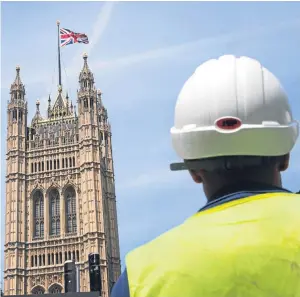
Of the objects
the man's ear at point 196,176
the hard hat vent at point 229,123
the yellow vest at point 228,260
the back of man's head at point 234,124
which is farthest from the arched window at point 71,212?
the yellow vest at point 228,260

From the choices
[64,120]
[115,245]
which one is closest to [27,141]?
[64,120]

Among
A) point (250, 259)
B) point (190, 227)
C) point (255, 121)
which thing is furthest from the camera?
point (255, 121)

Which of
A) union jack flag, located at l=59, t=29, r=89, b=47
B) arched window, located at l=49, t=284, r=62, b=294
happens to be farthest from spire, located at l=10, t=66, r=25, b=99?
arched window, located at l=49, t=284, r=62, b=294

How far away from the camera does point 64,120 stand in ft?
233

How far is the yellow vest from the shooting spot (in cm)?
175

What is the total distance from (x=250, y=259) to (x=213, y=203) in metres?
0.29

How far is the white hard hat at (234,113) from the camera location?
6.67 feet

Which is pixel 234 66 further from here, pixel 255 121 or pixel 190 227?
pixel 190 227

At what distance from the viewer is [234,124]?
202 cm

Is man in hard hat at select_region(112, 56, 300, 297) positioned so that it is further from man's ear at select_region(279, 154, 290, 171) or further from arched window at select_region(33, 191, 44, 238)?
arched window at select_region(33, 191, 44, 238)

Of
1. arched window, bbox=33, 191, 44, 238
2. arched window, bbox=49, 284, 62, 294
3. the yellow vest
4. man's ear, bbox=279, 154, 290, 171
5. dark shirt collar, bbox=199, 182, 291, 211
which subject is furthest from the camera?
arched window, bbox=33, 191, 44, 238

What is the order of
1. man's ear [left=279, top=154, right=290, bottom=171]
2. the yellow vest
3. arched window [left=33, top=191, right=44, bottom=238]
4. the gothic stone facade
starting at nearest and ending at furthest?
1. the yellow vest
2. man's ear [left=279, top=154, right=290, bottom=171]
3. the gothic stone facade
4. arched window [left=33, top=191, right=44, bottom=238]

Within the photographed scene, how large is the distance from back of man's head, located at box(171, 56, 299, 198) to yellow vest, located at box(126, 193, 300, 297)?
0.86ft

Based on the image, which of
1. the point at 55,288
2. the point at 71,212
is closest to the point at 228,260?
the point at 55,288
